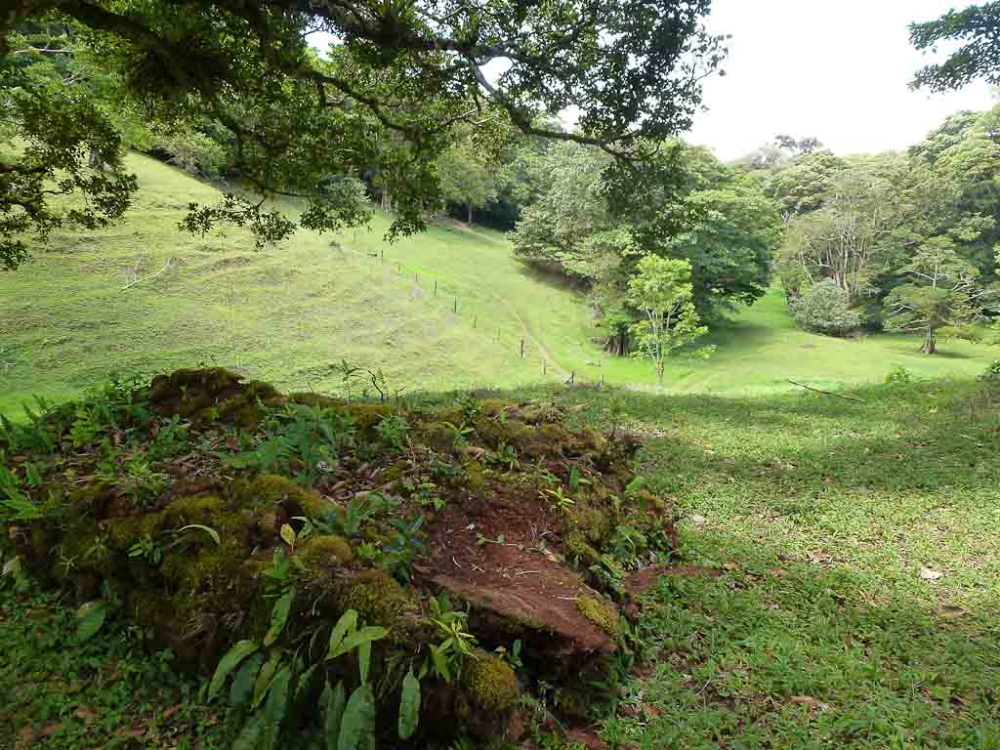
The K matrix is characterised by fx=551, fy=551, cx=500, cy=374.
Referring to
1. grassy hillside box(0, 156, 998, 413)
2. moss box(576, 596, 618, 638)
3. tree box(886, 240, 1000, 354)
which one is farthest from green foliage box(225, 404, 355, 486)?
tree box(886, 240, 1000, 354)

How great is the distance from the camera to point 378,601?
2.62 metres

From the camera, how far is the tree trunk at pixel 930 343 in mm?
30000

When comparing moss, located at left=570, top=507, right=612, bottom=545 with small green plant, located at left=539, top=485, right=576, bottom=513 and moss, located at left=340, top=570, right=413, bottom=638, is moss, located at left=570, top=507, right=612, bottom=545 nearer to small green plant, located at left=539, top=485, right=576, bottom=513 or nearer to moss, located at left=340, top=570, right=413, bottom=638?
small green plant, located at left=539, top=485, right=576, bottom=513

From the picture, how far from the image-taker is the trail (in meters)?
26.9

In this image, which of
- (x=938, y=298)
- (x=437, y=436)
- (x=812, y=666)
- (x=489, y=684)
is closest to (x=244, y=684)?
(x=489, y=684)

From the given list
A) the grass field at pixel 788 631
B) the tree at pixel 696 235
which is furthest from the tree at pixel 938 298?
the grass field at pixel 788 631

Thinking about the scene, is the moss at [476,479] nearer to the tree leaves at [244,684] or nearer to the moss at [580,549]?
the moss at [580,549]

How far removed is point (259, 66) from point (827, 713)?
384 inches

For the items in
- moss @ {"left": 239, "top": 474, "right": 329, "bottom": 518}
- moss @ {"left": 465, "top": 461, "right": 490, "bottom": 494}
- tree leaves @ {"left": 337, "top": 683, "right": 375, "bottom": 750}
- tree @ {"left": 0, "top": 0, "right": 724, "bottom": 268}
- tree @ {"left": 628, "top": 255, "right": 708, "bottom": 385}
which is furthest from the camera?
tree @ {"left": 628, "top": 255, "right": 708, "bottom": 385}

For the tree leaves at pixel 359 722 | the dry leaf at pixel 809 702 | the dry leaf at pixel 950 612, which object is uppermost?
the tree leaves at pixel 359 722

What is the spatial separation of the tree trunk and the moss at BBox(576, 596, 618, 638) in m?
34.8

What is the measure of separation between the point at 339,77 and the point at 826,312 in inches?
1318

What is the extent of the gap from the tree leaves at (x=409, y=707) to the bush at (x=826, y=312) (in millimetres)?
38044

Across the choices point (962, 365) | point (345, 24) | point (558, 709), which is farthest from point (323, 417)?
point (962, 365)
